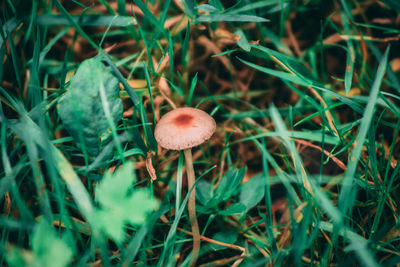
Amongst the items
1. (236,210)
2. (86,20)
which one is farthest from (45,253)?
(86,20)

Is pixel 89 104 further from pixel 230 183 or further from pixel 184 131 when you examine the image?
pixel 230 183

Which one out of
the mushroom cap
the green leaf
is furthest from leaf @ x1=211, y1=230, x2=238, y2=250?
the green leaf

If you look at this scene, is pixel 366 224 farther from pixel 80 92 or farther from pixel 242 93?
pixel 80 92

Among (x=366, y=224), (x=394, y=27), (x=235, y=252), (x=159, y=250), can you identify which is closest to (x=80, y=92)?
(x=159, y=250)

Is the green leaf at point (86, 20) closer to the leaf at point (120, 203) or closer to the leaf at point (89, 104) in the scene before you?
the leaf at point (89, 104)

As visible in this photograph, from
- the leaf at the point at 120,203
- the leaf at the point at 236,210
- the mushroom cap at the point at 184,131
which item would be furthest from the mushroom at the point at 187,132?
the leaf at the point at 120,203

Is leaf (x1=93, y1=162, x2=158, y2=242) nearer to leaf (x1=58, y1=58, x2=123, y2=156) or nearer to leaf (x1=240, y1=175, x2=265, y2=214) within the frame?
leaf (x1=58, y1=58, x2=123, y2=156)
